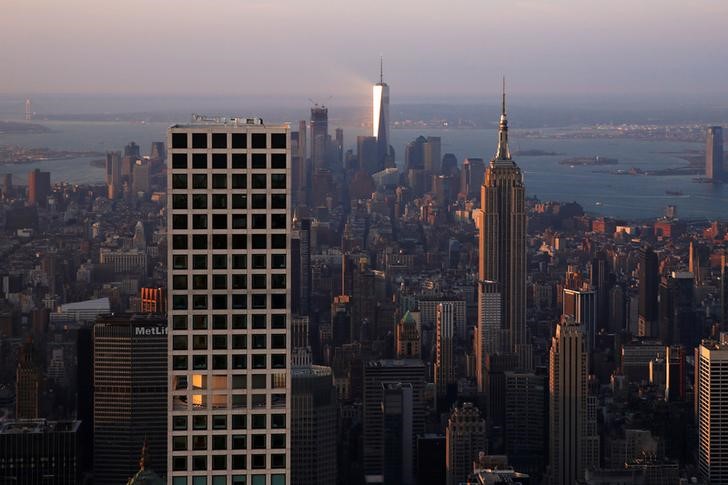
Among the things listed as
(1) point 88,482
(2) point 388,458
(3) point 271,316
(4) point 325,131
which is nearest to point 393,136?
(4) point 325,131

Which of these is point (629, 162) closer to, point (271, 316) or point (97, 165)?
point (97, 165)

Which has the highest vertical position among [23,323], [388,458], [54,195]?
[54,195]

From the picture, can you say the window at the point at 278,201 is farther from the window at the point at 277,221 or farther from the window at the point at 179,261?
the window at the point at 179,261

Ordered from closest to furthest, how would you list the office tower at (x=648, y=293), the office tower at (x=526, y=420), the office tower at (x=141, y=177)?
the office tower at (x=141, y=177), the office tower at (x=526, y=420), the office tower at (x=648, y=293)

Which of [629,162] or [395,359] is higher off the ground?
[629,162]

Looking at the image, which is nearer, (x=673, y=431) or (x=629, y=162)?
(x=673, y=431)

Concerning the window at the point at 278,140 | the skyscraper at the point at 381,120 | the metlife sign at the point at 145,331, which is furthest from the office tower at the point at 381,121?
the window at the point at 278,140

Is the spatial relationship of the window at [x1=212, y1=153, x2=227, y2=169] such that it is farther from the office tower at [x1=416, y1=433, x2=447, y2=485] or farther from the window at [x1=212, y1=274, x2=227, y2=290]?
the office tower at [x1=416, y1=433, x2=447, y2=485]
